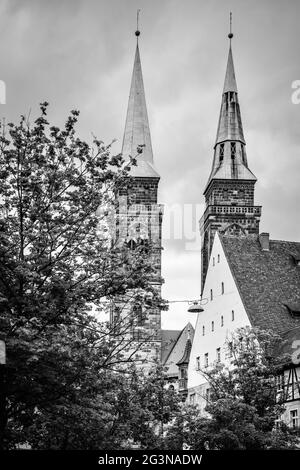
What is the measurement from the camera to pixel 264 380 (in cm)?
2797

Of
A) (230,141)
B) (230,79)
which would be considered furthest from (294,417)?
(230,79)

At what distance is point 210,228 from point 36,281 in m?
56.6

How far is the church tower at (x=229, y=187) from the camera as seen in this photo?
7062 cm

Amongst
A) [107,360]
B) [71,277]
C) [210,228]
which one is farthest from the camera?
[210,228]

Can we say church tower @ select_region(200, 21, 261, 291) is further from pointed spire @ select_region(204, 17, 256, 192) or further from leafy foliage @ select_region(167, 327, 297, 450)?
leafy foliage @ select_region(167, 327, 297, 450)

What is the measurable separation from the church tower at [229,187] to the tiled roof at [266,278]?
86.0 feet

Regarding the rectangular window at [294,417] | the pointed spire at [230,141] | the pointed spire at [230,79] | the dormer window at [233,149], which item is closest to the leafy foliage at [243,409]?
the rectangular window at [294,417]

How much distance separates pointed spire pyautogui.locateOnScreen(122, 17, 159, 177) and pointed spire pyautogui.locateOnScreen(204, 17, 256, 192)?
9.74 meters

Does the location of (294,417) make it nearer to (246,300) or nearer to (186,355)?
(246,300)

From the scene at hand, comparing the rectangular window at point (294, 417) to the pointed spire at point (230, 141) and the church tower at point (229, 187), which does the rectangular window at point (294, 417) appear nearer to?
the church tower at point (229, 187)

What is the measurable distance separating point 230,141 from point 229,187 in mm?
4468

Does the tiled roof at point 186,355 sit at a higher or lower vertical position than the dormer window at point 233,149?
lower
